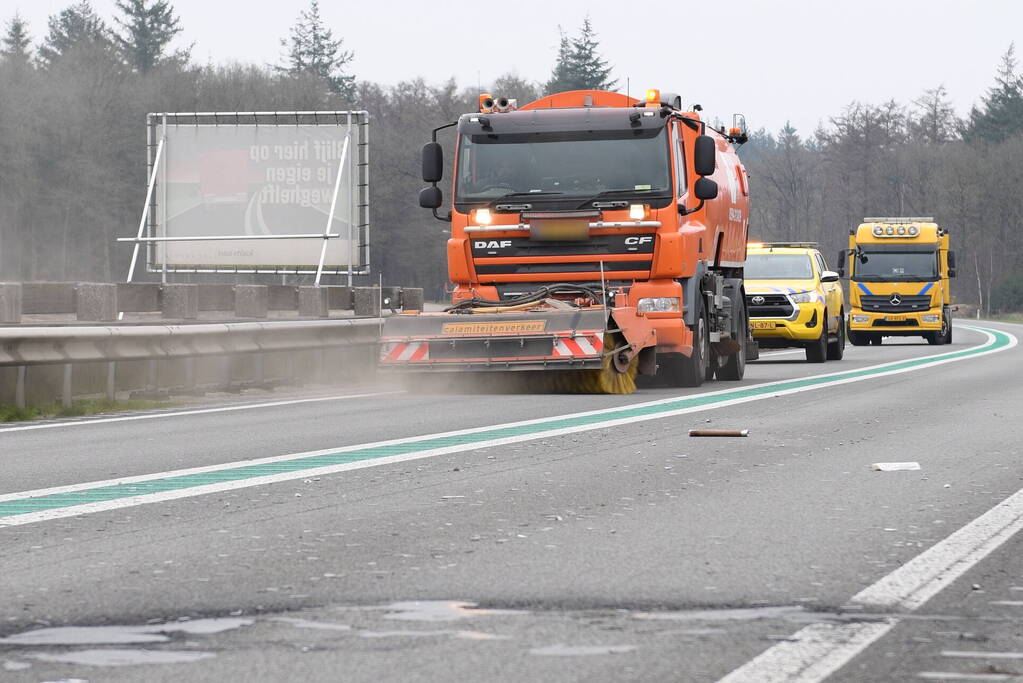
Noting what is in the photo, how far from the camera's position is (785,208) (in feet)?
440

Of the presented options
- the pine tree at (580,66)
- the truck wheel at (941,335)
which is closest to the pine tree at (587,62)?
the pine tree at (580,66)

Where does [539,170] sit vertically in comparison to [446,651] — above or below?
above

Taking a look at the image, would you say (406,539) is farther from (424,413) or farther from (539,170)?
(539,170)

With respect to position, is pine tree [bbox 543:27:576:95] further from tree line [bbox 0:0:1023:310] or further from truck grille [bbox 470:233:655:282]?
truck grille [bbox 470:233:655:282]

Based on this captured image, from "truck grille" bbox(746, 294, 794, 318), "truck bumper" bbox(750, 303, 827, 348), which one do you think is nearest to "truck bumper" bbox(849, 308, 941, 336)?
A: "truck bumper" bbox(750, 303, 827, 348)

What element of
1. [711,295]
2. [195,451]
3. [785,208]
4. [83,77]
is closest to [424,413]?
[195,451]

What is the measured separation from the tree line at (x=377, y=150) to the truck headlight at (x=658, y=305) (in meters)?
75.4

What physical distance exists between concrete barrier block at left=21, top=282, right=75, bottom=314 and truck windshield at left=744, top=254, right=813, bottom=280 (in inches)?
488

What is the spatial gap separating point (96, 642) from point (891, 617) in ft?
7.74

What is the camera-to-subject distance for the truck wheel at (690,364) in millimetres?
18109

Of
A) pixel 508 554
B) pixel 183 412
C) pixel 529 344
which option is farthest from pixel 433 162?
pixel 508 554

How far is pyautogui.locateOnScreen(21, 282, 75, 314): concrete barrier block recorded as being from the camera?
834 inches

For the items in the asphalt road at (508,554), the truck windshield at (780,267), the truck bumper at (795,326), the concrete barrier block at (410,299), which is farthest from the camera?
the truck windshield at (780,267)

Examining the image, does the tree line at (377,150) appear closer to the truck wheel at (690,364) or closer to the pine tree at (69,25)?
the pine tree at (69,25)
